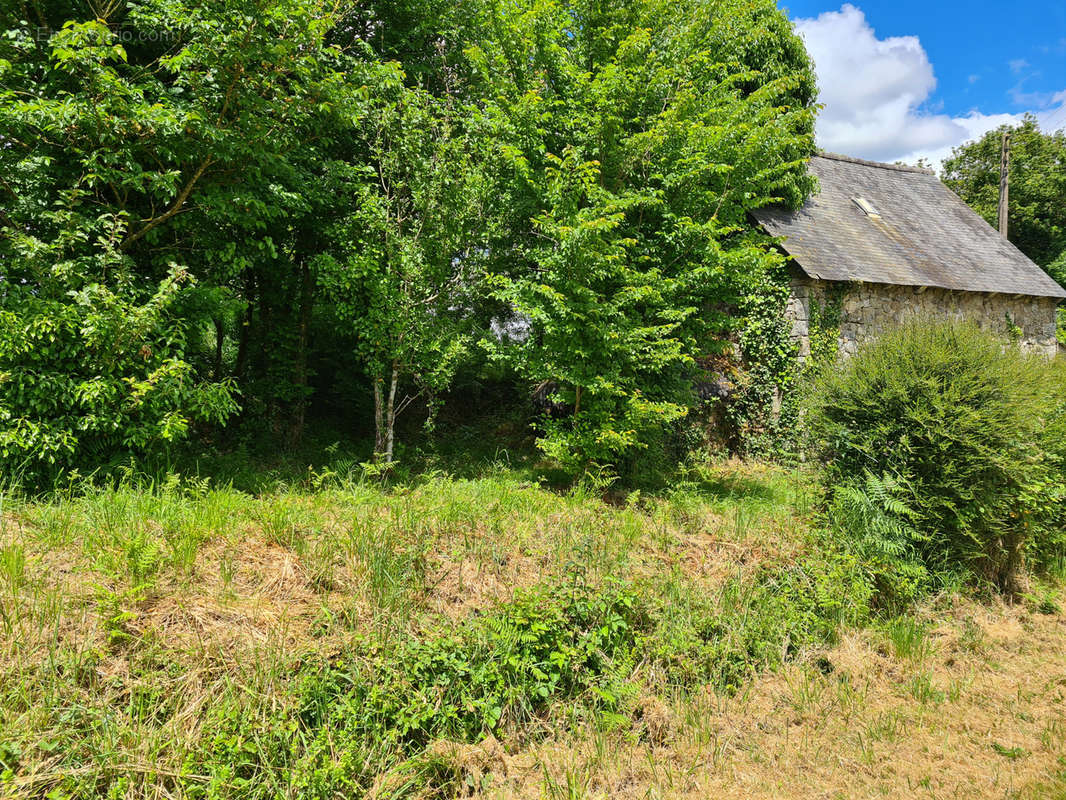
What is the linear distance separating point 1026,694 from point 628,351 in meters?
5.08

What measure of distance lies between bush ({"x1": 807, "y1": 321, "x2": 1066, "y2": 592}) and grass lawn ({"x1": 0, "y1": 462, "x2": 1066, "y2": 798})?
84 cm

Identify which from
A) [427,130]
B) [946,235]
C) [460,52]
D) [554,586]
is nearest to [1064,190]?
[946,235]

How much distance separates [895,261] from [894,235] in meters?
1.87

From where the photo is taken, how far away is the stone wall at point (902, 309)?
34.4ft

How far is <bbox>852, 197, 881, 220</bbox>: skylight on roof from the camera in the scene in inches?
544

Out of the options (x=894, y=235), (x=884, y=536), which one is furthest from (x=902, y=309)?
(x=884, y=536)

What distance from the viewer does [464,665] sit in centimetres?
373

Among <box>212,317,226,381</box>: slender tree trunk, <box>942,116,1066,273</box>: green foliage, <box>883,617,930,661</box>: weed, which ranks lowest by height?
<box>883,617,930,661</box>: weed

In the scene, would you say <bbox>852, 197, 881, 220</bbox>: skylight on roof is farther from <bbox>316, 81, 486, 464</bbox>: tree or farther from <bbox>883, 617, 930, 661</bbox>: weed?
<bbox>883, 617, 930, 661</bbox>: weed

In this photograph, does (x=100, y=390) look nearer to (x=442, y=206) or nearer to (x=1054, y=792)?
(x=442, y=206)

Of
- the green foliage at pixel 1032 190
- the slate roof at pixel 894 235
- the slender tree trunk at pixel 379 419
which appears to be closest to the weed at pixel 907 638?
the slender tree trunk at pixel 379 419

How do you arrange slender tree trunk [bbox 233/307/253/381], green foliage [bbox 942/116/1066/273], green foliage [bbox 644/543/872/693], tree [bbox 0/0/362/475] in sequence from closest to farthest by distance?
1. green foliage [bbox 644/543/872/693]
2. tree [bbox 0/0/362/475]
3. slender tree trunk [bbox 233/307/253/381]
4. green foliage [bbox 942/116/1066/273]

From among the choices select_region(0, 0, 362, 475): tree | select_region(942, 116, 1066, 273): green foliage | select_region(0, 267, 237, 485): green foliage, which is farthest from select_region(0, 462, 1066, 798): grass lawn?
select_region(942, 116, 1066, 273): green foliage

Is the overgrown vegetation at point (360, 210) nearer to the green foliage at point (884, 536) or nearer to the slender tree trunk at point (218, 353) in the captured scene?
the slender tree trunk at point (218, 353)
